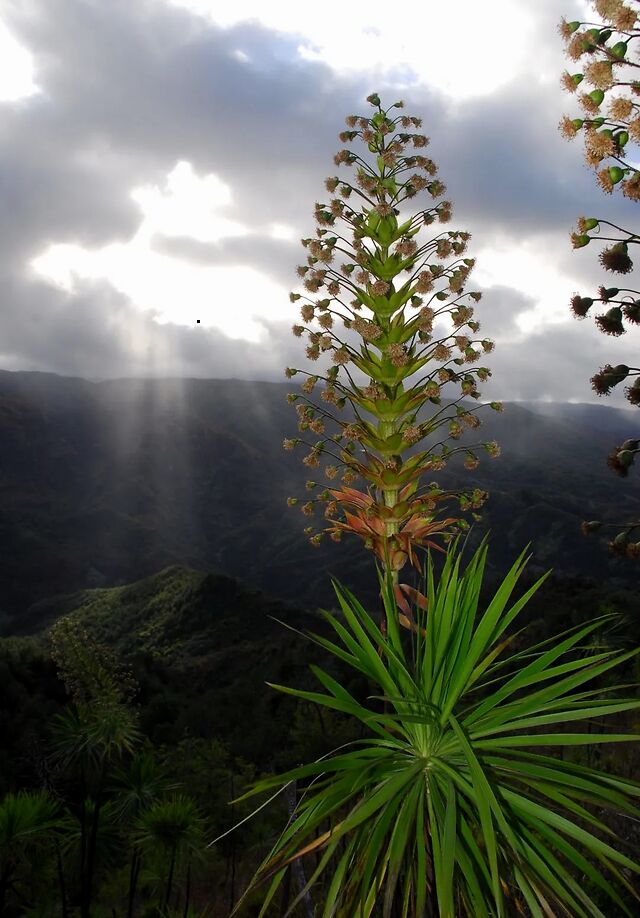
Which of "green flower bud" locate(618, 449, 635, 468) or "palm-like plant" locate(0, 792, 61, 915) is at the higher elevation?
"green flower bud" locate(618, 449, 635, 468)

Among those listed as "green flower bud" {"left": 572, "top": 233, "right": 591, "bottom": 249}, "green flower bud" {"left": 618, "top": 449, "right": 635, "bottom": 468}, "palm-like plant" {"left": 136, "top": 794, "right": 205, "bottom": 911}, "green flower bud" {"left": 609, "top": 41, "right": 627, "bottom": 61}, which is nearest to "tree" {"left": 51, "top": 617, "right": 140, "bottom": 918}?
"palm-like plant" {"left": 136, "top": 794, "right": 205, "bottom": 911}

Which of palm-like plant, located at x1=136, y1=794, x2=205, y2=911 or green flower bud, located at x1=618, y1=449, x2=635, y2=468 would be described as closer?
green flower bud, located at x1=618, y1=449, x2=635, y2=468

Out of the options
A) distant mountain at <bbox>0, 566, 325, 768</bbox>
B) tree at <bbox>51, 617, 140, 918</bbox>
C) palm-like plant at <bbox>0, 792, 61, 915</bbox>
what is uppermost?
tree at <bbox>51, 617, 140, 918</bbox>

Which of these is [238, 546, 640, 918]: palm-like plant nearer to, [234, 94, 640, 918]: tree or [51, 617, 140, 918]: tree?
[234, 94, 640, 918]: tree

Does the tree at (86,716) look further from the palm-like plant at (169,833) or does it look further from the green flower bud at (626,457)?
the green flower bud at (626,457)

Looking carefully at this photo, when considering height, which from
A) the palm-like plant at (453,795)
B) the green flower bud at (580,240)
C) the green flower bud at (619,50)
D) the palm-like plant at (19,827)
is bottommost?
the palm-like plant at (19,827)

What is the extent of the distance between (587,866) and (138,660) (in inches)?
2078

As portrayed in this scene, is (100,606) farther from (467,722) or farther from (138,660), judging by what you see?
(467,722)

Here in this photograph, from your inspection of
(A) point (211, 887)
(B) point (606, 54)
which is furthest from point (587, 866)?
(A) point (211, 887)

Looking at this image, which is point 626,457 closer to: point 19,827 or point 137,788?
point 19,827

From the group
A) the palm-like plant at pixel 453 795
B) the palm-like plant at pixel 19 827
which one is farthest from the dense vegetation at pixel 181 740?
the palm-like plant at pixel 453 795

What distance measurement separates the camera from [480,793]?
6.96 ft

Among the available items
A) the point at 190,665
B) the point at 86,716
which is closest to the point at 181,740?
the point at 190,665

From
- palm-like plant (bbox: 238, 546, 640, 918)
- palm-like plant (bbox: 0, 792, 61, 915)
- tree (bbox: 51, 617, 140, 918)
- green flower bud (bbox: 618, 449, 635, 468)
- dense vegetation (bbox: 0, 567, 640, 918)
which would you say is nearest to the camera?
palm-like plant (bbox: 238, 546, 640, 918)
